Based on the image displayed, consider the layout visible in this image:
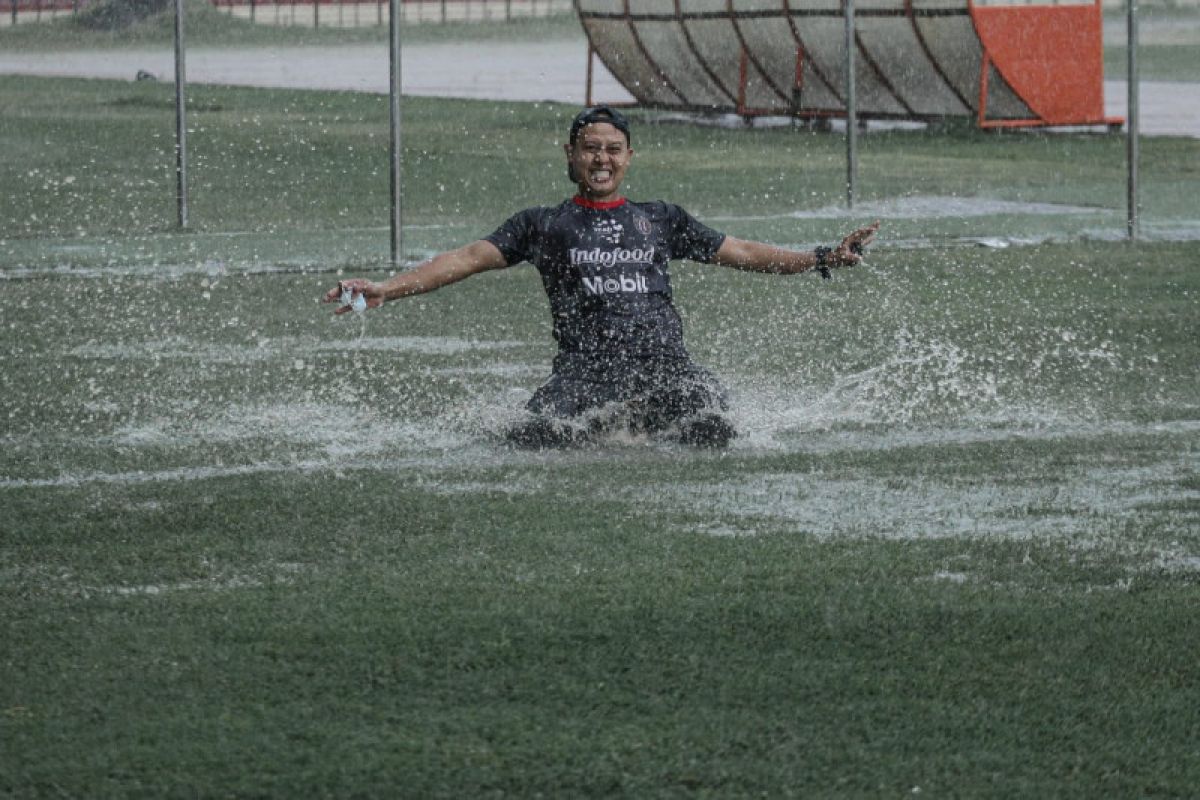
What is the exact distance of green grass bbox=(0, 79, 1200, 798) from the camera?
4430 mm

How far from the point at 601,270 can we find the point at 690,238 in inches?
14.8

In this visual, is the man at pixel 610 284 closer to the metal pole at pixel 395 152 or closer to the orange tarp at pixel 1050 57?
the metal pole at pixel 395 152

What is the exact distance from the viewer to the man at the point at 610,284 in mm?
7633

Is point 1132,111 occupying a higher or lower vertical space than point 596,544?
higher

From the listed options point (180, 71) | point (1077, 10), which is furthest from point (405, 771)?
point (1077, 10)

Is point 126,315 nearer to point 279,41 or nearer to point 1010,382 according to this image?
point 1010,382

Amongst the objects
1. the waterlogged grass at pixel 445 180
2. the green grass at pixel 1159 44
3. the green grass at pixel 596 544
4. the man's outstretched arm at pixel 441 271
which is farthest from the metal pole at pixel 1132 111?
the green grass at pixel 1159 44

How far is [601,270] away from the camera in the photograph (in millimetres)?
7859

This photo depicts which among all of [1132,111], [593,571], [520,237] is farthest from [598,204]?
[1132,111]

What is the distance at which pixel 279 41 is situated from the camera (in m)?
43.0

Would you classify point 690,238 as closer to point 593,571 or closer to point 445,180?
point 593,571

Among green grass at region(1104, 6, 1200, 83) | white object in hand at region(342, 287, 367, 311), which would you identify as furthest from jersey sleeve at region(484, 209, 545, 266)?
green grass at region(1104, 6, 1200, 83)

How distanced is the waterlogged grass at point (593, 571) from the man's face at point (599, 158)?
0.80 meters

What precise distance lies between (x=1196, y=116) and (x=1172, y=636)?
20.0 meters
